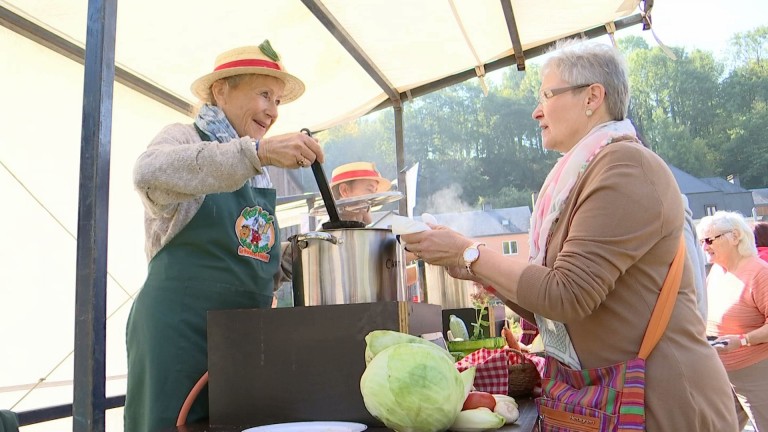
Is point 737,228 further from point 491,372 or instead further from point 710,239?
point 491,372

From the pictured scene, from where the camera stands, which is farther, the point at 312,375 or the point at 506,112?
the point at 506,112

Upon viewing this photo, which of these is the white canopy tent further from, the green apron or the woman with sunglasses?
the woman with sunglasses

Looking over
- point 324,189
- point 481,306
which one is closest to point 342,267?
point 324,189

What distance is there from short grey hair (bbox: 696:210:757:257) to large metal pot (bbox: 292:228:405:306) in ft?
14.2

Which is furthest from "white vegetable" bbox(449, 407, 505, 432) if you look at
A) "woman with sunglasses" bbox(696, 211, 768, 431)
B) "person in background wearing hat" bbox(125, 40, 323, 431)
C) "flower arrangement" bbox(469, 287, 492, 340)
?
"woman with sunglasses" bbox(696, 211, 768, 431)

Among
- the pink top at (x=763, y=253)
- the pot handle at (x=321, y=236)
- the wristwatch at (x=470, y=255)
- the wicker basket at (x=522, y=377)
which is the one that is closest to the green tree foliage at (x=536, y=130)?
the pink top at (x=763, y=253)

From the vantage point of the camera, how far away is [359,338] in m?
1.35

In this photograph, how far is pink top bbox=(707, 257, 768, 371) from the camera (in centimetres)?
450

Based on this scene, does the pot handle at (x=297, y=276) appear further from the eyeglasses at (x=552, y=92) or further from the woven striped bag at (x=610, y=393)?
the eyeglasses at (x=552, y=92)

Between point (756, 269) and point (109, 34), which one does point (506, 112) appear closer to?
point (756, 269)

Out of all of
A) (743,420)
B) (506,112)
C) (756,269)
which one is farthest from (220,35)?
(506,112)

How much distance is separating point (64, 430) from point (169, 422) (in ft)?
7.75

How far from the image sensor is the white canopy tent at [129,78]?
122 inches

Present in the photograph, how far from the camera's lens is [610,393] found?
1.53m
